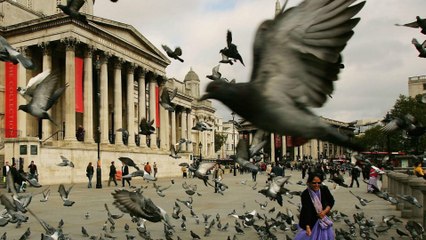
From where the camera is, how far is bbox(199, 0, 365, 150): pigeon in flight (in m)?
3.52

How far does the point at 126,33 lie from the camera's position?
50469 mm

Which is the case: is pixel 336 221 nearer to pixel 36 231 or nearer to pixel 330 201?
pixel 330 201

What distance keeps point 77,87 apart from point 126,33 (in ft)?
37.4

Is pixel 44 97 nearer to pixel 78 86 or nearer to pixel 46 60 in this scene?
pixel 78 86

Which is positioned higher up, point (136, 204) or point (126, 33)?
point (126, 33)

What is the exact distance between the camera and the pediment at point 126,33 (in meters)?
46.2

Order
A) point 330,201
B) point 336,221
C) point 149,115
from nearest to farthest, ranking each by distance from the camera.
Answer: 1. point 330,201
2. point 336,221
3. point 149,115

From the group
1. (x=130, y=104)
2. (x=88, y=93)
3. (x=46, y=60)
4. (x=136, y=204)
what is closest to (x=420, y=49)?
(x=136, y=204)

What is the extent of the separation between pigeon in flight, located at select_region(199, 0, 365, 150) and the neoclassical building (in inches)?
1151

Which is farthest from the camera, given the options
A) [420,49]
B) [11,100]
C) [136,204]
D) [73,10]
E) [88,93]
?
[88,93]

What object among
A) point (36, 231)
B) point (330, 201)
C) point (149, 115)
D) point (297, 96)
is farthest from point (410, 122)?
point (149, 115)

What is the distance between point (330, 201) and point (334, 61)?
383cm

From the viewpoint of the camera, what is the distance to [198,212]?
1489 cm

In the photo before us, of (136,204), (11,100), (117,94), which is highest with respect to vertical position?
(117,94)
